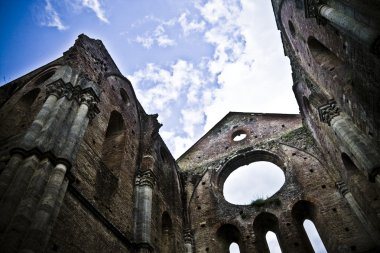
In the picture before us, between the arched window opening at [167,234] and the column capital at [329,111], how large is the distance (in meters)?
6.32

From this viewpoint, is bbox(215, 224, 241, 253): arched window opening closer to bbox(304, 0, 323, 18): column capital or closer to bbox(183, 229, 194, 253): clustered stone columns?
bbox(183, 229, 194, 253): clustered stone columns

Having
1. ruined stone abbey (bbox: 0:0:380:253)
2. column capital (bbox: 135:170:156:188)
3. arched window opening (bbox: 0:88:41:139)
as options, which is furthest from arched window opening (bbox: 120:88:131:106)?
arched window opening (bbox: 0:88:41:139)

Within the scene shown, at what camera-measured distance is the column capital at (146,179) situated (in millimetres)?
10656

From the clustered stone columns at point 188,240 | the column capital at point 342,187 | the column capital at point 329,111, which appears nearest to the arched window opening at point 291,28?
the column capital at point 329,111

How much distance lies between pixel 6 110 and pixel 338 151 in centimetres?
997

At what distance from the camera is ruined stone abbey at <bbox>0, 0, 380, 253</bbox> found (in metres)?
5.99

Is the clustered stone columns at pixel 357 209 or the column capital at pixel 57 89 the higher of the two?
the column capital at pixel 57 89

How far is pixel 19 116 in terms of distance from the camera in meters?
8.97

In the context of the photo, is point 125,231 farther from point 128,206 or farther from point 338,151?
point 338,151

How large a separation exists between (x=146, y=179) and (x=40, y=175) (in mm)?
5194

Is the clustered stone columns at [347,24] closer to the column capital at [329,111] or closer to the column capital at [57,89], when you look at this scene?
the column capital at [329,111]

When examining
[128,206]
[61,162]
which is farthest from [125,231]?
[61,162]

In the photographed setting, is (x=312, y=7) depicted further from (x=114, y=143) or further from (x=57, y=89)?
(x=114, y=143)

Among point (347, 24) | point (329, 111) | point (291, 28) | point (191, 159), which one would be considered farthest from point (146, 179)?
point (291, 28)
